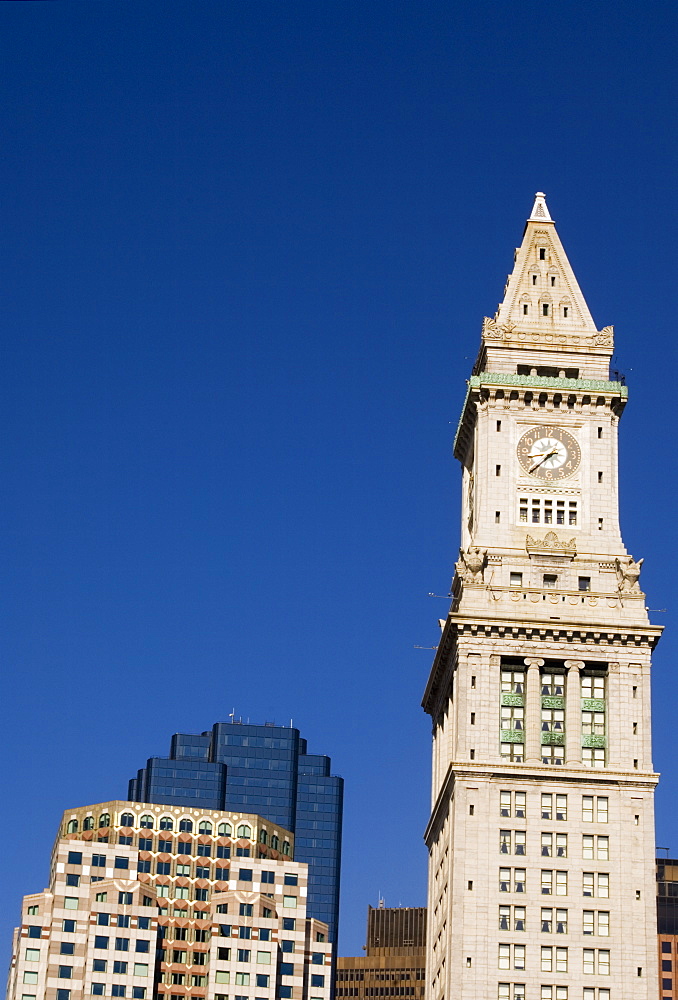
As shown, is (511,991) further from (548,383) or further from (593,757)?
(548,383)

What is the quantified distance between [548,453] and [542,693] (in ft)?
75.0

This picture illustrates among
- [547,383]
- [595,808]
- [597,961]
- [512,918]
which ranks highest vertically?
[547,383]

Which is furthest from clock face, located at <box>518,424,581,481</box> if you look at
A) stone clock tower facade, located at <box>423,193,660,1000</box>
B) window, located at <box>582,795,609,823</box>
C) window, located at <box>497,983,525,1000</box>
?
window, located at <box>497,983,525,1000</box>

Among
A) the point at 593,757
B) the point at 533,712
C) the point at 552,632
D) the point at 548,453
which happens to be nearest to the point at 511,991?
the point at 593,757

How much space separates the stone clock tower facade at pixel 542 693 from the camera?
159 m

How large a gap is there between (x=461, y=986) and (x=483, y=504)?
42.8 m

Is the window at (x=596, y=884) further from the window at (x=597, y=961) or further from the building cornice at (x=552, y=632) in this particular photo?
the building cornice at (x=552, y=632)

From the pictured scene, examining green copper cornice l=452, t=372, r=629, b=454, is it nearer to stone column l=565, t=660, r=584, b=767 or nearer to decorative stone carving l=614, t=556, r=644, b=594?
decorative stone carving l=614, t=556, r=644, b=594

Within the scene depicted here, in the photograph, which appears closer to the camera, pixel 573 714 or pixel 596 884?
pixel 596 884

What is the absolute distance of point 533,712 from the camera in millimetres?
167750

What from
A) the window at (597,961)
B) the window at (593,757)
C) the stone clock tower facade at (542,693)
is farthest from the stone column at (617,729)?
the window at (597,961)

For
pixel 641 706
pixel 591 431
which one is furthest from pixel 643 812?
pixel 591 431

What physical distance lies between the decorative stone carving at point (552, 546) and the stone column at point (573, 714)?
34.0 ft

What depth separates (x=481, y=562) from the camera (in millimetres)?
175000
